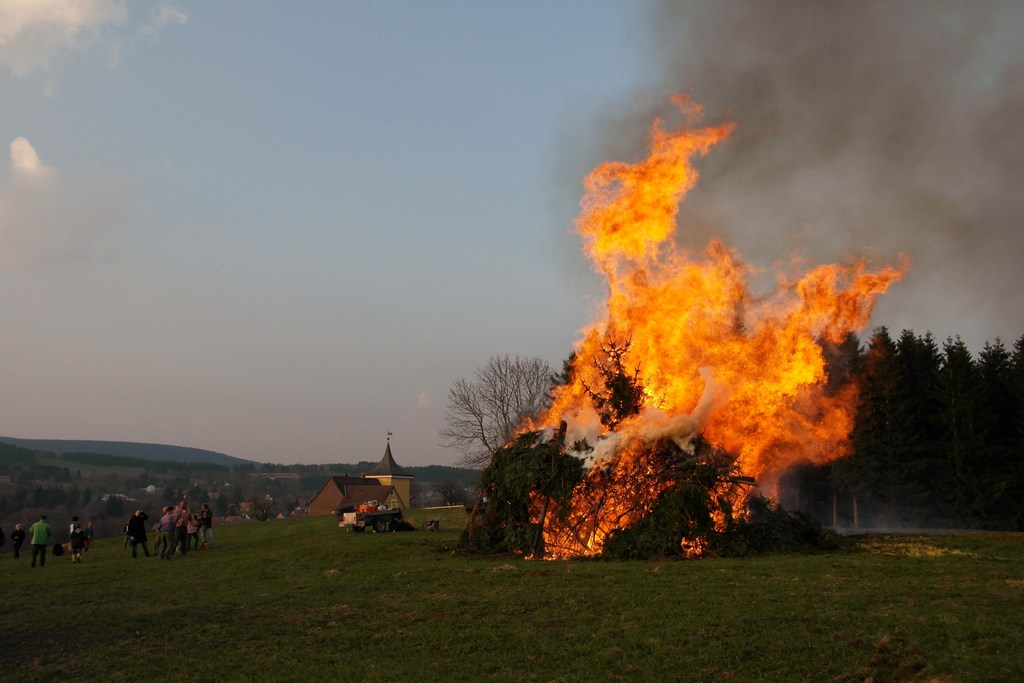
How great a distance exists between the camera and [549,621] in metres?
11.2

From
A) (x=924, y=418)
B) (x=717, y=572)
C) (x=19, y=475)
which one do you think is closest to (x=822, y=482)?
(x=924, y=418)

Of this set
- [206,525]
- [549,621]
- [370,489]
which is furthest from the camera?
[370,489]

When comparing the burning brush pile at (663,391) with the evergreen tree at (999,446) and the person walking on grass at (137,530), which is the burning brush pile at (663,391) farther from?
the evergreen tree at (999,446)

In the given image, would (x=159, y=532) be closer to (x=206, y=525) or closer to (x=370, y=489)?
(x=206, y=525)

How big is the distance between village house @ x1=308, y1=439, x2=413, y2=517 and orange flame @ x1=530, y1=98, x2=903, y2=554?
50.1 meters

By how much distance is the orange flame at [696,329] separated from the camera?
21672 millimetres

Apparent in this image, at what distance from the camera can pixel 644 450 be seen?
21094 mm

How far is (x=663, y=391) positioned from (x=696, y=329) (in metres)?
2.16

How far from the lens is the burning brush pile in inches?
800

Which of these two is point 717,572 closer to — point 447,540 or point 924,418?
point 447,540

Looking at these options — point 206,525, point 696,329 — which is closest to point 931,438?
point 696,329

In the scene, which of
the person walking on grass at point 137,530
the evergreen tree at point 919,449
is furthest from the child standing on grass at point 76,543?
the evergreen tree at point 919,449

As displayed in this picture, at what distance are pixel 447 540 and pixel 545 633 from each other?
14564mm

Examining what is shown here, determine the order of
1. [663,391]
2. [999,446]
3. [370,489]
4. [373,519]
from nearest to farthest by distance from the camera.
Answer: [663,391] → [373,519] → [999,446] → [370,489]
